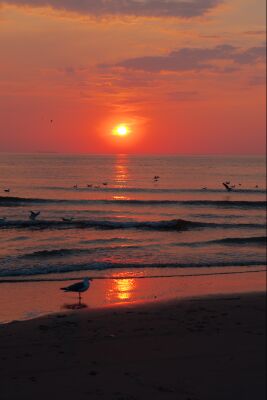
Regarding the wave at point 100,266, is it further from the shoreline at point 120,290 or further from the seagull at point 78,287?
the seagull at point 78,287

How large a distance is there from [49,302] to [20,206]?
23773mm

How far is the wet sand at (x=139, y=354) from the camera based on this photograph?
707cm

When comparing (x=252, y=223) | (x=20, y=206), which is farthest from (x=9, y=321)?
(x=20, y=206)

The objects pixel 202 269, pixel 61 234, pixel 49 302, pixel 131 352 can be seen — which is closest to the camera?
pixel 131 352

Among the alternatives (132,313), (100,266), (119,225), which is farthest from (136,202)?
(132,313)

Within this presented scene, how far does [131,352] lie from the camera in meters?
8.49

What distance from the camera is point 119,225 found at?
89.4 feet

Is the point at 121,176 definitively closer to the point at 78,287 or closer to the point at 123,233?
the point at 123,233

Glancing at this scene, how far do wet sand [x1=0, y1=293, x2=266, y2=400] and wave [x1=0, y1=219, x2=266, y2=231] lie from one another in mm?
15340

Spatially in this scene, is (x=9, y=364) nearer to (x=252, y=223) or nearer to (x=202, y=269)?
(x=202, y=269)

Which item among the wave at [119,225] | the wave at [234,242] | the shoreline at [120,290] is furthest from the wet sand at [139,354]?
the wave at [119,225]

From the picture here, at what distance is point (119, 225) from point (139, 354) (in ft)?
62.0

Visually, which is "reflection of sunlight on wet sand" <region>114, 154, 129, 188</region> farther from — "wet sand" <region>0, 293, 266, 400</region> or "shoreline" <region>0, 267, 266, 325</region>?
"wet sand" <region>0, 293, 266, 400</region>

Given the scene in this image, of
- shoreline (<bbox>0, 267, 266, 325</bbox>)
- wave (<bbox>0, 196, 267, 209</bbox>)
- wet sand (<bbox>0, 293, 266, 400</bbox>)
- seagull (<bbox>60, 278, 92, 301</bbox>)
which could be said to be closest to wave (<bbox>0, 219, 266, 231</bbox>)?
wave (<bbox>0, 196, 267, 209</bbox>)
